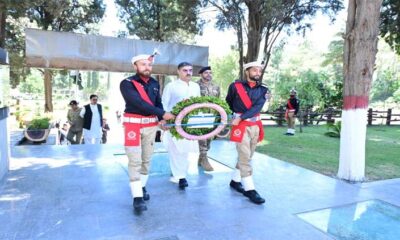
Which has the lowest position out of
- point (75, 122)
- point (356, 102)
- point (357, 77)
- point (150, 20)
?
point (75, 122)

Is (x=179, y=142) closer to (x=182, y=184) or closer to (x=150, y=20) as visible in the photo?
(x=182, y=184)

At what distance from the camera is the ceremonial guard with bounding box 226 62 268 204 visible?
3.93 meters

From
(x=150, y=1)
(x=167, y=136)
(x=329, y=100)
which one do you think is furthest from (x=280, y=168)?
(x=329, y=100)

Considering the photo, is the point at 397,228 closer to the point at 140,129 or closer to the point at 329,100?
the point at 140,129

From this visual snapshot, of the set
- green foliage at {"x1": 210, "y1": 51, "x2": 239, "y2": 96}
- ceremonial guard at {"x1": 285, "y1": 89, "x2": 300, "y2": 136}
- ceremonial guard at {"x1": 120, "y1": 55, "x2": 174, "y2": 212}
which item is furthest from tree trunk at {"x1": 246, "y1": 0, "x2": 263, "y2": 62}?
green foliage at {"x1": 210, "y1": 51, "x2": 239, "y2": 96}

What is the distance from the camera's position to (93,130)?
300 inches

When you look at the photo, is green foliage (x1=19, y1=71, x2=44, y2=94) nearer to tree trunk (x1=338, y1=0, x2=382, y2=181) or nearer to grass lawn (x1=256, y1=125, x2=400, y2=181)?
grass lawn (x1=256, y1=125, x2=400, y2=181)

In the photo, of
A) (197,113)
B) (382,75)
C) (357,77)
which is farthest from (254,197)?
(382,75)

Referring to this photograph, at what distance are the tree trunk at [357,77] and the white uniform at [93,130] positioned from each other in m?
5.10

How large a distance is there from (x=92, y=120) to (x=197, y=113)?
4.34 metres

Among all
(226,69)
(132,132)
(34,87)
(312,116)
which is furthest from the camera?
(34,87)

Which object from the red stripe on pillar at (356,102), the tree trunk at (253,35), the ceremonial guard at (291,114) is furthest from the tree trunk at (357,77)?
the ceremonial guard at (291,114)

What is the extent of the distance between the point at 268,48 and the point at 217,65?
95.6 ft

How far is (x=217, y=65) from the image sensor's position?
40.7 m
